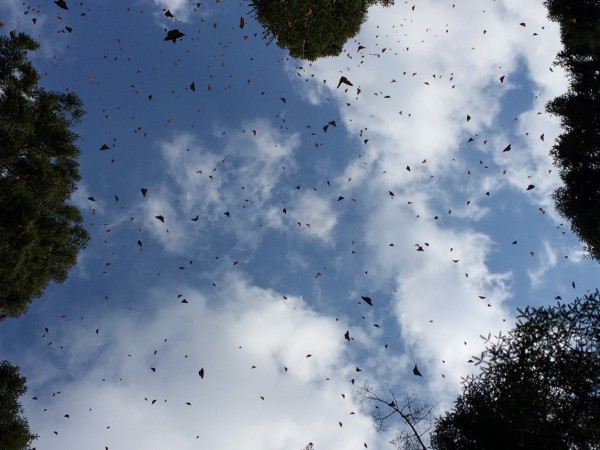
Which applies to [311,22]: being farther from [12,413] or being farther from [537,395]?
[12,413]

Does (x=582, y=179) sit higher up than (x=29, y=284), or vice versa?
(x=582, y=179)

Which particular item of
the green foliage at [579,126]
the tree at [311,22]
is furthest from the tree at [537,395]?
the tree at [311,22]

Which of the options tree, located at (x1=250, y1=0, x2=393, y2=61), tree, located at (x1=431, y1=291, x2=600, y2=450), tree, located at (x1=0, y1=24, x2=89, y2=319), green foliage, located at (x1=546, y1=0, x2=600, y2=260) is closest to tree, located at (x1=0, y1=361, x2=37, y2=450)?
tree, located at (x1=0, y1=24, x2=89, y2=319)

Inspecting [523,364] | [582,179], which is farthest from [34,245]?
[582,179]

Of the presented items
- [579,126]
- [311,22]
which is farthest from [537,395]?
[311,22]

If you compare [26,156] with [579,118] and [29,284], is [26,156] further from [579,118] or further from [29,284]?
[579,118]

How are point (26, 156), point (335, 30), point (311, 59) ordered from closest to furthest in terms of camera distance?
point (26, 156) → point (335, 30) → point (311, 59)
